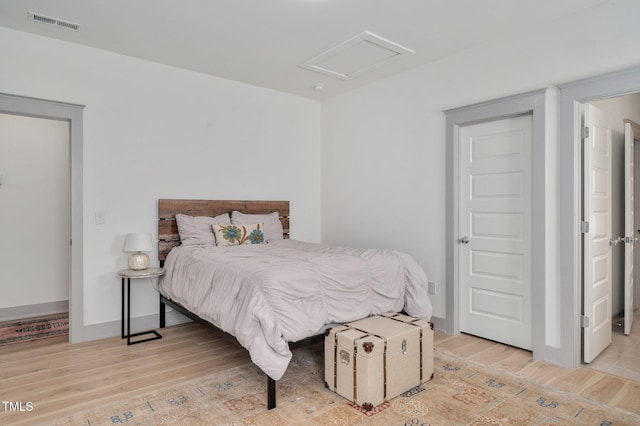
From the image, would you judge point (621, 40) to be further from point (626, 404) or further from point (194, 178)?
point (194, 178)

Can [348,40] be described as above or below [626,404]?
above

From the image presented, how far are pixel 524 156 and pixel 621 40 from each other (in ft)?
3.23

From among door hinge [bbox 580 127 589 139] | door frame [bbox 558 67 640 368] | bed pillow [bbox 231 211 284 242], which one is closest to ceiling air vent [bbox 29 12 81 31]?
bed pillow [bbox 231 211 284 242]

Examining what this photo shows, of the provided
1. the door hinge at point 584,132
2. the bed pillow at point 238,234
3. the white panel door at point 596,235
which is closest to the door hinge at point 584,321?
the white panel door at point 596,235

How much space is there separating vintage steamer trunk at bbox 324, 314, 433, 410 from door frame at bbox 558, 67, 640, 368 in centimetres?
112

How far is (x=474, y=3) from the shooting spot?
2.78 metres

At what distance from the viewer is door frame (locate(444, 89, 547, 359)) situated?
304cm

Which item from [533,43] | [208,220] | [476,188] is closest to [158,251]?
[208,220]

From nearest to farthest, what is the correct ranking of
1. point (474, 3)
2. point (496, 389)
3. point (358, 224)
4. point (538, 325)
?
point (496, 389), point (474, 3), point (538, 325), point (358, 224)

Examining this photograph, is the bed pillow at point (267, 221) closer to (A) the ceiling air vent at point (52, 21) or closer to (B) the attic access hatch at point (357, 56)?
(B) the attic access hatch at point (357, 56)

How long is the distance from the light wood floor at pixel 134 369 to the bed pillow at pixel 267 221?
3.96ft

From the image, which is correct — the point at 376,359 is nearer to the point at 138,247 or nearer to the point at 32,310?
the point at 138,247

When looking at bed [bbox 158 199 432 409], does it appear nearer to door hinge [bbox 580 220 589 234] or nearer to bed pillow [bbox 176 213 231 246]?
bed pillow [bbox 176 213 231 246]

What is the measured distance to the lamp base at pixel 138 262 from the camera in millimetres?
3588
